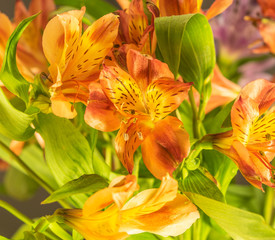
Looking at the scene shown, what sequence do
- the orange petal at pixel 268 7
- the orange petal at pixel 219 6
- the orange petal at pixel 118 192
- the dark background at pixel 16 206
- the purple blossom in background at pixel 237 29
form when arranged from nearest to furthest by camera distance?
the orange petal at pixel 118 192, the orange petal at pixel 219 6, the orange petal at pixel 268 7, the purple blossom in background at pixel 237 29, the dark background at pixel 16 206

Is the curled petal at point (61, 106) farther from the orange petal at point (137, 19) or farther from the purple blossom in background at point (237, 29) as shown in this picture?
the purple blossom in background at point (237, 29)

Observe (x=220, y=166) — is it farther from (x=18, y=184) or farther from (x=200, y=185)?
(x=18, y=184)

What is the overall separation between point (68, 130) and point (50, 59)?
8 cm

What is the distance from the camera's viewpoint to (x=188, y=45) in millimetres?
395

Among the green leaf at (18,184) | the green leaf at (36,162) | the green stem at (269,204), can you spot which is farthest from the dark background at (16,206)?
the green stem at (269,204)

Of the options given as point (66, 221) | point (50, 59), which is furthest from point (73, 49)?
point (66, 221)

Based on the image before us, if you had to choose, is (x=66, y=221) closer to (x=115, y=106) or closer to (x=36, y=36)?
(x=115, y=106)

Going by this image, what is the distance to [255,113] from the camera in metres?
0.33

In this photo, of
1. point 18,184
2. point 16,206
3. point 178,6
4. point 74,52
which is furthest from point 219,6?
point 16,206

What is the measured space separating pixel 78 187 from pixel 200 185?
0.11m

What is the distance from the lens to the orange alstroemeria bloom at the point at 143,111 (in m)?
0.33

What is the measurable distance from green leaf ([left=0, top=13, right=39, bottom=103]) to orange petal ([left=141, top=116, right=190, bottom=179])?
0.11m

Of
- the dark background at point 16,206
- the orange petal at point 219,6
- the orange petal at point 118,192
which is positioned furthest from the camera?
the dark background at point 16,206

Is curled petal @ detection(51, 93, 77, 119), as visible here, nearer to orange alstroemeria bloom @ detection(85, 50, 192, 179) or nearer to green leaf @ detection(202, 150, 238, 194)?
orange alstroemeria bloom @ detection(85, 50, 192, 179)
